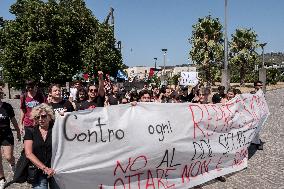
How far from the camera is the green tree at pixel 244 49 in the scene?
157 ft

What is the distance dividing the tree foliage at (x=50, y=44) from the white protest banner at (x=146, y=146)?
28633mm

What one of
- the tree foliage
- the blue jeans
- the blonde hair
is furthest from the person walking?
the tree foliage

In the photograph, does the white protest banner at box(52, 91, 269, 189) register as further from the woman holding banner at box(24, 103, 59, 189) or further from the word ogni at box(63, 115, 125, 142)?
the woman holding banner at box(24, 103, 59, 189)

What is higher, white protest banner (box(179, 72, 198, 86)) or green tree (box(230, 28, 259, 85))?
green tree (box(230, 28, 259, 85))

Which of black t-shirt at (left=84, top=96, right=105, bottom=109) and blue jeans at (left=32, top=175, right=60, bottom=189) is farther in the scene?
black t-shirt at (left=84, top=96, right=105, bottom=109)

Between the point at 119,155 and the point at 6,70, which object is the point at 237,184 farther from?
the point at 6,70

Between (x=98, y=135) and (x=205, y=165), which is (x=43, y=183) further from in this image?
(x=205, y=165)

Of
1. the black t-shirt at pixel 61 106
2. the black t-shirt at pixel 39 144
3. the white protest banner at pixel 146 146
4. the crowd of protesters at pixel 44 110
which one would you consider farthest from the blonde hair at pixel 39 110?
the black t-shirt at pixel 61 106

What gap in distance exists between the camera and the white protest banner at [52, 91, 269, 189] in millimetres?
4980

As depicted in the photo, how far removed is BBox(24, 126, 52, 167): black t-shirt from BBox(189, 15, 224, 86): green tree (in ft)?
126

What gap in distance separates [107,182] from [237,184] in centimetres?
257

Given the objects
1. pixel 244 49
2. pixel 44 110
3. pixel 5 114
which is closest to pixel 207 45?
pixel 244 49

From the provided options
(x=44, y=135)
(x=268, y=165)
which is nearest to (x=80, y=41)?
(x=268, y=165)

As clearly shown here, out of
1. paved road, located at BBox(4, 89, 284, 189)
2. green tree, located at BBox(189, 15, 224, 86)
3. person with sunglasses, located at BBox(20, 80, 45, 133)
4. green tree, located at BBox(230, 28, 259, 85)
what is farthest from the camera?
green tree, located at BBox(230, 28, 259, 85)
